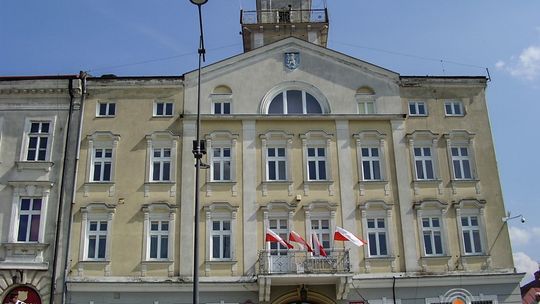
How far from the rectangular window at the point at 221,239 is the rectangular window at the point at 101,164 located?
216 inches

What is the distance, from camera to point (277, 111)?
28.7m

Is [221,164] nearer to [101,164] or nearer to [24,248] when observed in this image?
[101,164]

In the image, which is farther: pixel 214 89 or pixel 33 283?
pixel 214 89

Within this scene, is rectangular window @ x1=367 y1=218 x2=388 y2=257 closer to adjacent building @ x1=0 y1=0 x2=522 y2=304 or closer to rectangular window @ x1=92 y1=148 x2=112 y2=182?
adjacent building @ x1=0 y1=0 x2=522 y2=304

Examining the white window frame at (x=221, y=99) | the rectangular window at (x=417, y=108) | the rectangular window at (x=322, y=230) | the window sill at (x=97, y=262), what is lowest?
the window sill at (x=97, y=262)

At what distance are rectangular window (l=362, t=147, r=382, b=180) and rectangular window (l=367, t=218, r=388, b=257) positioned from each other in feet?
6.85

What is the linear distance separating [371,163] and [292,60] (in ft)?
21.3

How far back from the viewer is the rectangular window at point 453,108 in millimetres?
28953

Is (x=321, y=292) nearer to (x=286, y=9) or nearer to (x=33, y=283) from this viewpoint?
(x=33, y=283)

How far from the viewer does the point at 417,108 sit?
2894 centimetres

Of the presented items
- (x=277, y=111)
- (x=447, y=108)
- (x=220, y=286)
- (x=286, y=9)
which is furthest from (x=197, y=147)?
(x=286, y=9)

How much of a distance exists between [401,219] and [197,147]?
11960 millimetres

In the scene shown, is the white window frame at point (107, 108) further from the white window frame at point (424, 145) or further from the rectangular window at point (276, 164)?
the white window frame at point (424, 145)

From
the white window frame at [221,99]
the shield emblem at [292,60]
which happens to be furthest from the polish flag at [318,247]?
the shield emblem at [292,60]
